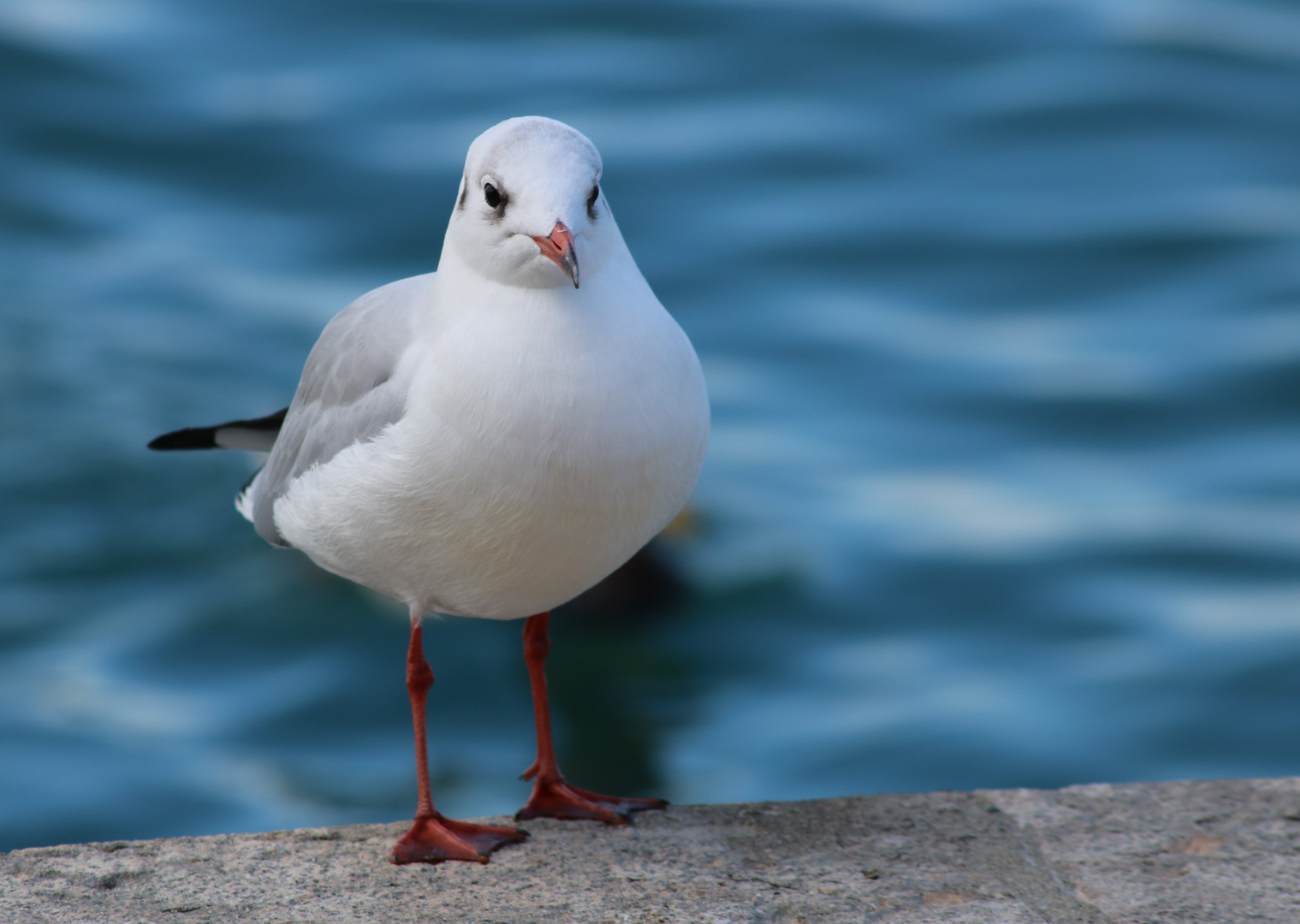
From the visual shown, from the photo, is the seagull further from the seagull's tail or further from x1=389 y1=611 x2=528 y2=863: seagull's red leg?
the seagull's tail

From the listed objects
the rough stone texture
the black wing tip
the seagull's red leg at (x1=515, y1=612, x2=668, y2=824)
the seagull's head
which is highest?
the black wing tip

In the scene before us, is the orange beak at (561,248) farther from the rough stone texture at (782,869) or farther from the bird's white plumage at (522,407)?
the rough stone texture at (782,869)

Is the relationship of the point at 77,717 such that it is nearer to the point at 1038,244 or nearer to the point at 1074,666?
the point at 1074,666

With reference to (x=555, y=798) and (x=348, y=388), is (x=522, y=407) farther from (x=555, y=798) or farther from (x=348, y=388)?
(x=555, y=798)

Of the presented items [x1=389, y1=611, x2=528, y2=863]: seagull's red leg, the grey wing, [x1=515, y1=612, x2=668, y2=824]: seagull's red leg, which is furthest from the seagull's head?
[x1=515, y1=612, x2=668, y2=824]: seagull's red leg

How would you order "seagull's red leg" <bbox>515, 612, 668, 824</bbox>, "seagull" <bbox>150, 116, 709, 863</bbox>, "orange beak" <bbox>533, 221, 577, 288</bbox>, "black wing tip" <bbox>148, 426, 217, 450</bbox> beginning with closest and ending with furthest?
"orange beak" <bbox>533, 221, 577, 288</bbox> < "seagull" <bbox>150, 116, 709, 863</bbox> < "seagull's red leg" <bbox>515, 612, 668, 824</bbox> < "black wing tip" <bbox>148, 426, 217, 450</bbox>

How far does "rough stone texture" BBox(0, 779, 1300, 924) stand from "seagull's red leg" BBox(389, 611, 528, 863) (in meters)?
0.03

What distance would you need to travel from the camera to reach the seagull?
3.59 m

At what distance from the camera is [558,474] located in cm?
362

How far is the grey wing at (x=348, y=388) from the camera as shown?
156 inches

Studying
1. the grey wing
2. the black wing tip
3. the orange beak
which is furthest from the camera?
the black wing tip

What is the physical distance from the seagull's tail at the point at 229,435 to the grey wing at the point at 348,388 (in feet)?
0.78

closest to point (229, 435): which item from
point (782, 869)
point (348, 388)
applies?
point (348, 388)

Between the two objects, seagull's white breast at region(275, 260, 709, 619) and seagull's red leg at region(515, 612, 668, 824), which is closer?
seagull's white breast at region(275, 260, 709, 619)
